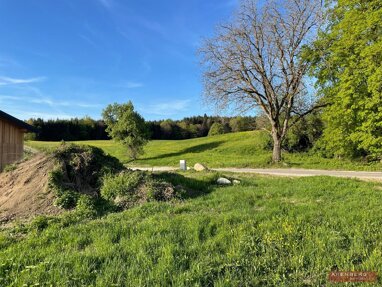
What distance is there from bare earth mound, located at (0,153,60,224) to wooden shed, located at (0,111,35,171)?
4.50 m

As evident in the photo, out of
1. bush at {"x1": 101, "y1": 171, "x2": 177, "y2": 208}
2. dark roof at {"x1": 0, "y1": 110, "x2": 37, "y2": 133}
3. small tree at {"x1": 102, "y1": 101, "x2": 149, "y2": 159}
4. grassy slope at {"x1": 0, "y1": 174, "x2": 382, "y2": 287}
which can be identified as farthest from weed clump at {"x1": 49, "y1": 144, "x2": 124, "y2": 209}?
small tree at {"x1": 102, "y1": 101, "x2": 149, "y2": 159}

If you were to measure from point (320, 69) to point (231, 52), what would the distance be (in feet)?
21.0

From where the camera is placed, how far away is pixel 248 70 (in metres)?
21.0

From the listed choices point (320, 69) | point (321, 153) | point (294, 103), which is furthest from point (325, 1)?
point (321, 153)

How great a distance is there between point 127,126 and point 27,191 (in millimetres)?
27049

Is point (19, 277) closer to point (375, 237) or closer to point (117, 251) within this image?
point (117, 251)

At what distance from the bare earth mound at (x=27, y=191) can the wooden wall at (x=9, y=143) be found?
176 inches

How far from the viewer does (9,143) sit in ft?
50.4

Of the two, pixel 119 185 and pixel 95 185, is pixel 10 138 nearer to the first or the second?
pixel 95 185

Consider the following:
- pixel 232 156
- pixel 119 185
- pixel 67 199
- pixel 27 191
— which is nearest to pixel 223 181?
pixel 119 185

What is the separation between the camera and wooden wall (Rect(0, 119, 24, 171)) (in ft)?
48.6

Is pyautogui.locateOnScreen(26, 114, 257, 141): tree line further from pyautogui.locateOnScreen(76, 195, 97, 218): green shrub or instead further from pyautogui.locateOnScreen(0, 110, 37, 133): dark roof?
pyautogui.locateOnScreen(76, 195, 97, 218): green shrub

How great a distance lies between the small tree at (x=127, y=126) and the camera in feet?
118

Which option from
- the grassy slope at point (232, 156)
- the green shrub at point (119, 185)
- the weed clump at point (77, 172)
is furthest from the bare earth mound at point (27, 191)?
the grassy slope at point (232, 156)
